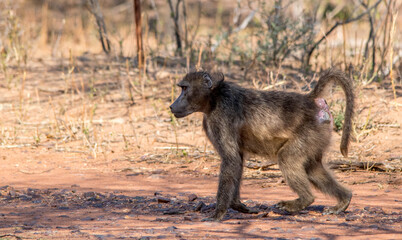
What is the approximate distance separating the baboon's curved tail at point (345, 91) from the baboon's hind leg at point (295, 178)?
39 centimetres

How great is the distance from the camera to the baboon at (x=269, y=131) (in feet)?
14.5

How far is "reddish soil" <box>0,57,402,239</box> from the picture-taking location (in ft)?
13.1

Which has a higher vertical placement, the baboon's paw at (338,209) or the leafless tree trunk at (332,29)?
the leafless tree trunk at (332,29)

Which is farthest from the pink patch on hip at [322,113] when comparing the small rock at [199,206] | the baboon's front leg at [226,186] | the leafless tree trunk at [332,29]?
the leafless tree trunk at [332,29]

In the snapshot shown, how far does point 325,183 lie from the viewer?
4562mm

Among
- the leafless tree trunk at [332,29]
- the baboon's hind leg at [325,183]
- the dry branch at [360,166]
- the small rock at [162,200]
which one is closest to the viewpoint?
the baboon's hind leg at [325,183]

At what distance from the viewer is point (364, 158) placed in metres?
6.53

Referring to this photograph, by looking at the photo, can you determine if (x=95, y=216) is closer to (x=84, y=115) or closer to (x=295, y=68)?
(x=84, y=115)

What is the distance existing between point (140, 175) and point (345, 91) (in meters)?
2.76

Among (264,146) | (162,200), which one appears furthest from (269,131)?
(162,200)

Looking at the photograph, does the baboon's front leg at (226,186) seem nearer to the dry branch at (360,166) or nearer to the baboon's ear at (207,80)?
the baboon's ear at (207,80)

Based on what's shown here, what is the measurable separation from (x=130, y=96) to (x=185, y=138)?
2024 mm

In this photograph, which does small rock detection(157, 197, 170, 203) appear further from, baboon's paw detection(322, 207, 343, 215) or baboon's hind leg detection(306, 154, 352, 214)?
baboon's paw detection(322, 207, 343, 215)

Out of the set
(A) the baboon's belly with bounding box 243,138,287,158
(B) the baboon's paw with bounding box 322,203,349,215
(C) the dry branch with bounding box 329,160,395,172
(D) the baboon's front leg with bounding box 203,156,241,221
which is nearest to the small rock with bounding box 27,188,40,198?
(D) the baboon's front leg with bounding box 203,156,241,221
